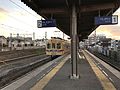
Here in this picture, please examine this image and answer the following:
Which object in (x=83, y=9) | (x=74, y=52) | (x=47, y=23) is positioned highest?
(x=83, y=9)

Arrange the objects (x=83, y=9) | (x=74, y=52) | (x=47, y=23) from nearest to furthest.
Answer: (x=74, y=52), (x=83, y=9), (x=47, y=23)

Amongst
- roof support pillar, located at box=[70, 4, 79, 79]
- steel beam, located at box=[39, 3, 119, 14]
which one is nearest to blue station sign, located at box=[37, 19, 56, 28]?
steel beam, located at box=[39, 3, 119, 14]

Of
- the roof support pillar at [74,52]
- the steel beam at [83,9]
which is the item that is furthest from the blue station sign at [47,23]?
the roof support pillar at [74,52]

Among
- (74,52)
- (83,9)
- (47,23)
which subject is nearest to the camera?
(74,52)

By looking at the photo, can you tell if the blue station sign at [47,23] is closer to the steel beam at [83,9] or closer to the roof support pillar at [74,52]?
the steel beam at [83,9]

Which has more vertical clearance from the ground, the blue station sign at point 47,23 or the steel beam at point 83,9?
the steel beam at point 83,9

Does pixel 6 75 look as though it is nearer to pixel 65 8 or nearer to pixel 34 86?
pixel 34 86

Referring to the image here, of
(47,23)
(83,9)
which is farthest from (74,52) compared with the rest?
(47,23)

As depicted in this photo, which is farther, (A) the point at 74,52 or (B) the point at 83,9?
(B) the point at 83,9

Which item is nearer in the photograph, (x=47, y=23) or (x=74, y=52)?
(x=74, y=52)

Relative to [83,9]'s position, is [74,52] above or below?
below

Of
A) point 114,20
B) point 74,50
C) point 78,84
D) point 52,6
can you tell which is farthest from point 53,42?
point 78,84

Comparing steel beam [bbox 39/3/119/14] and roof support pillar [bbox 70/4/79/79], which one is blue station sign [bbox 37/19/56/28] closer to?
steel beam [bbox 39/3/119/14]

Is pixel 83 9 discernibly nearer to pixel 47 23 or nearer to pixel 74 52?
pixel 74 52
